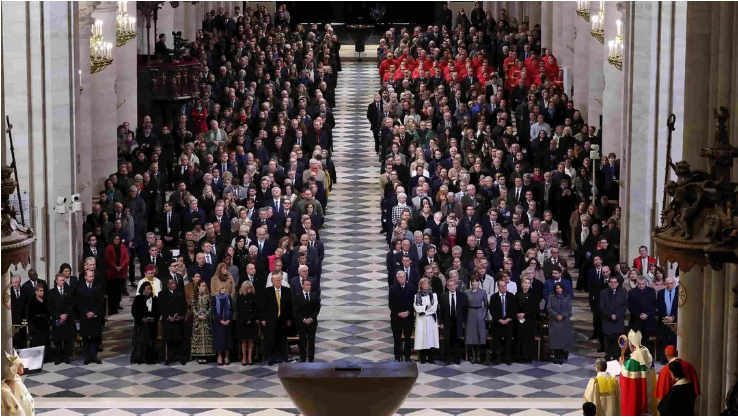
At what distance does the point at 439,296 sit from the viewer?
80.4 ft

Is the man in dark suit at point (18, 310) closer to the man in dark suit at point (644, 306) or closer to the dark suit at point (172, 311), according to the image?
the dark suit at point (172, 311)

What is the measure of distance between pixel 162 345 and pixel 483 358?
15.5 feet

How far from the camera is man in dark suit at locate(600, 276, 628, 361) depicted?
24328 millimetres

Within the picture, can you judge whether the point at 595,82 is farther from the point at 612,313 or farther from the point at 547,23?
the point at 612,313

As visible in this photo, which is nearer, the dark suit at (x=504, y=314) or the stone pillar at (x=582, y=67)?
the dark suit at (x=504, y=314)

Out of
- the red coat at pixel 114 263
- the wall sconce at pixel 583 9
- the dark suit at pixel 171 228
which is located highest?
the wall sconce at pixel 583 9

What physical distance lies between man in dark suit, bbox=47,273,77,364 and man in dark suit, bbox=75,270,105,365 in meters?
0.13

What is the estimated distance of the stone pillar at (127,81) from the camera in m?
35.2

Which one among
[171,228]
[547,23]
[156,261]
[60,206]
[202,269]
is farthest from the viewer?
[547,23]

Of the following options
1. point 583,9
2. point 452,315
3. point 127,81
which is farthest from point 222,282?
point 583,9

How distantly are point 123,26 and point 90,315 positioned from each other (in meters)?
11.3

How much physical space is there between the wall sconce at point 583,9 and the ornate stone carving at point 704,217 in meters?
20.8

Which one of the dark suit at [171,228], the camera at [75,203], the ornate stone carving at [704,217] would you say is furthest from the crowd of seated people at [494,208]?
the ornate stone carving at [704,217]

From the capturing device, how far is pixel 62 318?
79.0 ft
